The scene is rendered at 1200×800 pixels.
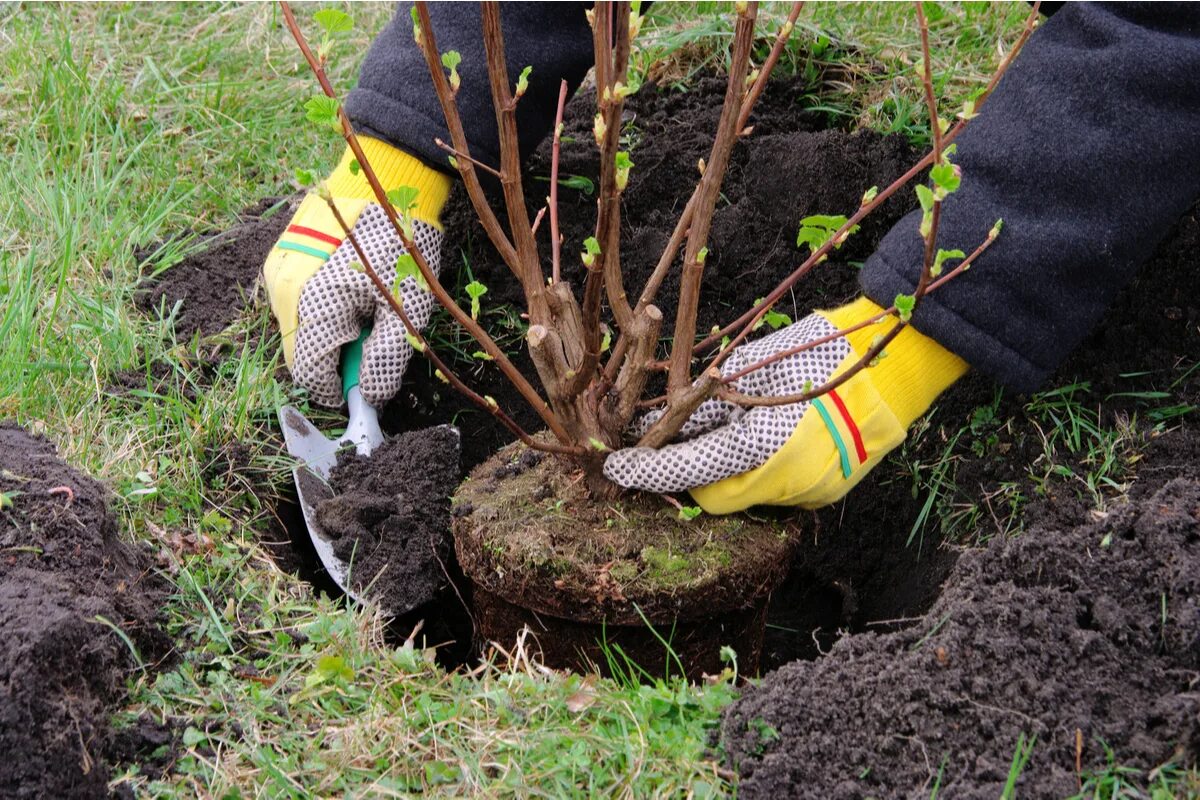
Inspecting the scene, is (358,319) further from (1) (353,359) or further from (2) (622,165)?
(2) (622,165)

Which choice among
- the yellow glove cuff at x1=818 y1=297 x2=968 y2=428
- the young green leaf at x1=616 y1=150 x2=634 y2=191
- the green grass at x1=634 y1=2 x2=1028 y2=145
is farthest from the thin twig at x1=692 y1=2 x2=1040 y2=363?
the green grass at x1=634 y1=2 x2=1028 y2=145

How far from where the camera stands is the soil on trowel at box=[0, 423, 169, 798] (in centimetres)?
145

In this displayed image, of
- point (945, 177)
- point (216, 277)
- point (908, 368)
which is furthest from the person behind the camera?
point (216, 277)

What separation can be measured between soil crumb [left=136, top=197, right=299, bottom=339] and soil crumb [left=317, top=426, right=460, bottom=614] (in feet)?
1.73

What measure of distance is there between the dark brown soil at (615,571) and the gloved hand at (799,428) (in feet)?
0.26

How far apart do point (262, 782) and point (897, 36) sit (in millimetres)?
2330

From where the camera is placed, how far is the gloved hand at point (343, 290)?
2.31m

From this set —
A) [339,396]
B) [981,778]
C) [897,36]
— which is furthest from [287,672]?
[897,36]

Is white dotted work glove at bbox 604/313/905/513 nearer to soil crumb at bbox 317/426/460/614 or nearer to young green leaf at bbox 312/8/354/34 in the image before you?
soil crumb at bbox 317/426/460/614

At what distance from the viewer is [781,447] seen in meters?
1.90

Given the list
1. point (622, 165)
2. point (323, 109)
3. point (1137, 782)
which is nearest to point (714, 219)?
point (622, 165)

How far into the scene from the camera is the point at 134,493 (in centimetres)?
202

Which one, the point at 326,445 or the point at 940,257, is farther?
the point at 326,445

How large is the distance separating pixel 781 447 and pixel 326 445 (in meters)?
1.00
